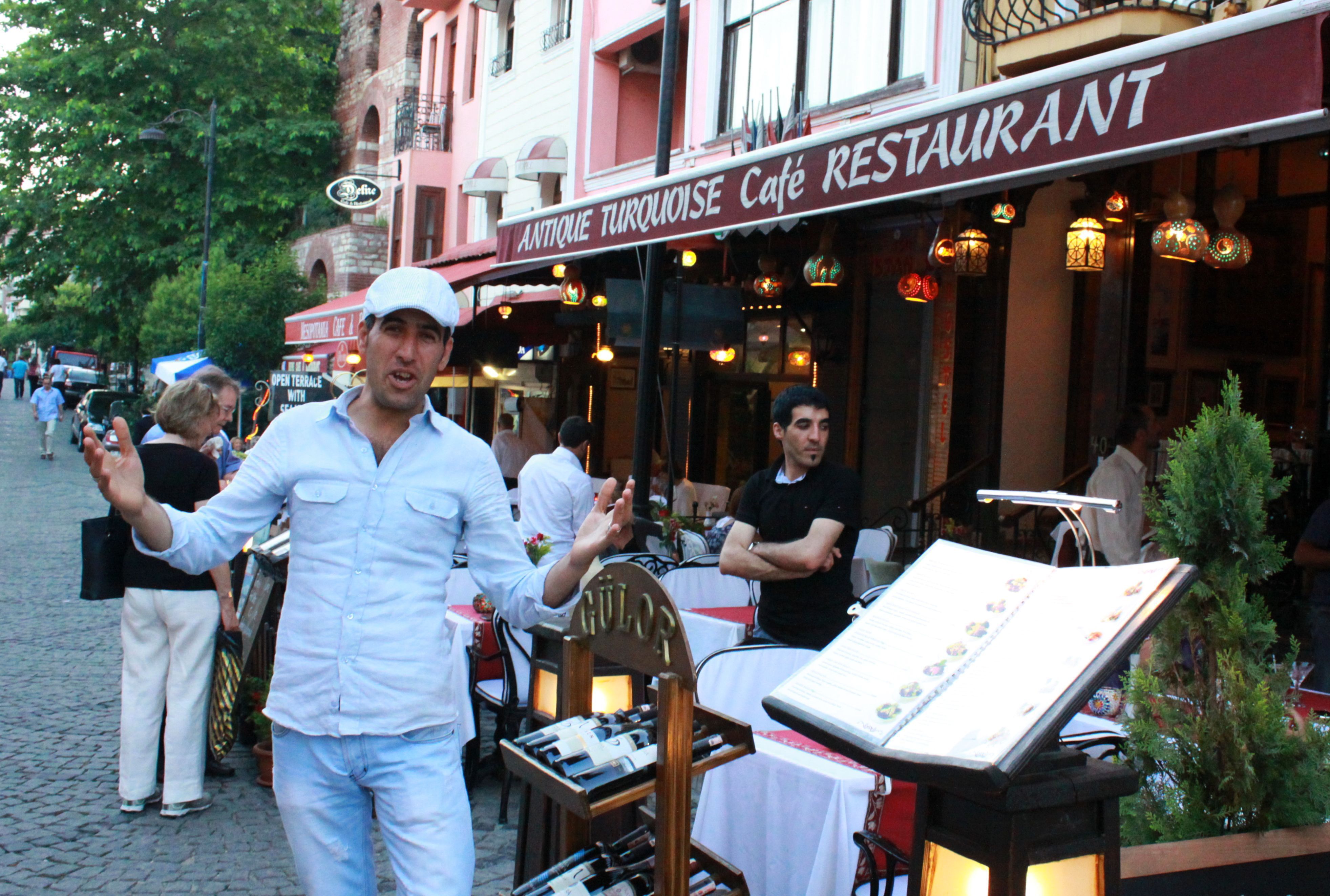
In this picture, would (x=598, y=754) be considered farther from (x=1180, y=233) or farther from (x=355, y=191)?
(x=355, y=191)

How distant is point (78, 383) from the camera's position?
44.2m

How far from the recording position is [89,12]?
3225 cm

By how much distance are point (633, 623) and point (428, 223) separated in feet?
70.4

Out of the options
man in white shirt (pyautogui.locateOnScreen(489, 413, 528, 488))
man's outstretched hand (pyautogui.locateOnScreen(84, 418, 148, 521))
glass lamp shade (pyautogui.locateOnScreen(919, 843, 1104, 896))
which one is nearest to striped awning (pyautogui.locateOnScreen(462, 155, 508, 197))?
man in white shirt (pyautogui.locateOnScreen(489, 413, 528, 488))

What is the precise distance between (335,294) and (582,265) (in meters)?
17.0

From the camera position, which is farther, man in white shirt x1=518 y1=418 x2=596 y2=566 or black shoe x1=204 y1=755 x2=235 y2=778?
man in white shirt x1=518 y1=418 x2=596 y2=566

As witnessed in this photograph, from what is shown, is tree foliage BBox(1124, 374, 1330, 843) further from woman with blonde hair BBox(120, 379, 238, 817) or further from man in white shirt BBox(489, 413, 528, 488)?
man in white shirt BBox(489, 413, 528, 488)

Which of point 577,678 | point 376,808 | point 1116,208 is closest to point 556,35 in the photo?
point 1116,208

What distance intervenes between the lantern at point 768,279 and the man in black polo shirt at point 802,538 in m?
6.12

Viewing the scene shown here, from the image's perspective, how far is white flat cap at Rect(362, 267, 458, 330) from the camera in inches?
111

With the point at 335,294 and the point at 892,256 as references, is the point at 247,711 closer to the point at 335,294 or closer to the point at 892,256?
the point at 892,256

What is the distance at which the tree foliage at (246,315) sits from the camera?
25.2 metres

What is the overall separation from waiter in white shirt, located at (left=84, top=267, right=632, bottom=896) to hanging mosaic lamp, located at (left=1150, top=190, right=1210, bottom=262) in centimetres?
604

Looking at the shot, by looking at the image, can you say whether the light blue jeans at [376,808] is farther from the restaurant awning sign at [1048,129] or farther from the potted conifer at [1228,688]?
the restaurant awning sign at [1048,129]
